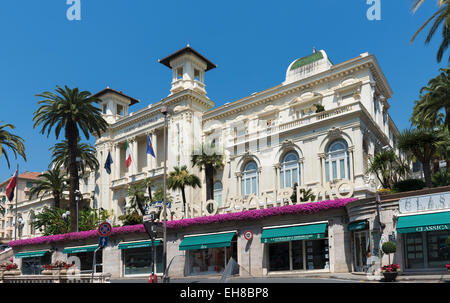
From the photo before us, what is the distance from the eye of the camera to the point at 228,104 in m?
51.4

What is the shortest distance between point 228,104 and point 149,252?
20.7 metres

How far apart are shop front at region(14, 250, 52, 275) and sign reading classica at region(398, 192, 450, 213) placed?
1416 inches

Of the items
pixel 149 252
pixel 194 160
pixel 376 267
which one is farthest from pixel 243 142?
pixel 376 267

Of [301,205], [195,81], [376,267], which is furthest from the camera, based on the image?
[195,81]

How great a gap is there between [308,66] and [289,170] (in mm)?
13330

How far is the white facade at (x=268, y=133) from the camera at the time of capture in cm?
3591

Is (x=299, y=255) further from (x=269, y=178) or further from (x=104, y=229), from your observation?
(x=104, y=229)

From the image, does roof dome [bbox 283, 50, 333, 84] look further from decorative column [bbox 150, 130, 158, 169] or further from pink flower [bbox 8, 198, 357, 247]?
pink flower [bbox 8, 198, 357, 247]

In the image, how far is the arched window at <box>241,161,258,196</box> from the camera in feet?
137

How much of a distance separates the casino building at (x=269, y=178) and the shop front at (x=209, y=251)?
0.25ft

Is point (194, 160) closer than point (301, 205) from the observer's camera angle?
No

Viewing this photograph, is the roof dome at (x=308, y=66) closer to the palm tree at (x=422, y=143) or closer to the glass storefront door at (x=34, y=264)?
the palm tree at (x=422, y=143)
